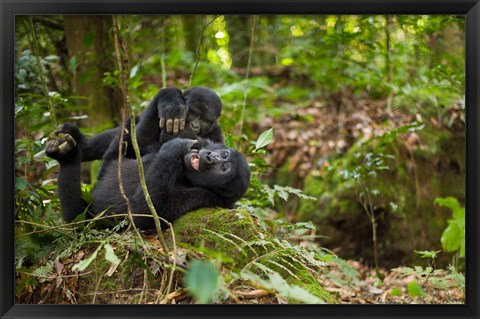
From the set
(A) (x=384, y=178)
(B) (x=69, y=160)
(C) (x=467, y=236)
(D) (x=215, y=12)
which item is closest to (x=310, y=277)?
(C) (x=467, y=236)

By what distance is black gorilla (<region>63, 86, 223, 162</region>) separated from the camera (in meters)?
4.25

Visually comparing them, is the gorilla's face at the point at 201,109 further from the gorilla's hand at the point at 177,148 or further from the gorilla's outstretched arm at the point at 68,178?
the gorilla's outstretched arm at the point at 68,178

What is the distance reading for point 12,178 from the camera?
9.18ft

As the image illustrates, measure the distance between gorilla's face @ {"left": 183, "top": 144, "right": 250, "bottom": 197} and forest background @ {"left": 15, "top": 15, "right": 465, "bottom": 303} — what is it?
17.0 inches

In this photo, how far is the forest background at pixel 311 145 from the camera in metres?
3.52

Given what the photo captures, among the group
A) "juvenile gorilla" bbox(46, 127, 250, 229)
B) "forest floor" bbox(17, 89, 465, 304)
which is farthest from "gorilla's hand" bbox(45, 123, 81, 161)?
"forest floor" bbox(17, 89, 465, 304)

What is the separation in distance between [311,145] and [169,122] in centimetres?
425

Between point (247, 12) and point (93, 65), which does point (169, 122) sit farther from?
point (93, 65)

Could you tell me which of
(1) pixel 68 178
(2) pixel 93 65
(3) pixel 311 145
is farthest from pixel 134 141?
(3) pixel 311 145

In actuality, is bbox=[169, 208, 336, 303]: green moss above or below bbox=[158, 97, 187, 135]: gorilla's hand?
below

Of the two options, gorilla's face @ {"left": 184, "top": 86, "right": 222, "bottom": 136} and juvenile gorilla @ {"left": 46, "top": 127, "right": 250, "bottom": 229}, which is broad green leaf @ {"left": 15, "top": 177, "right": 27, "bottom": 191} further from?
gorilla's face @ {"left": 184, "top": 86, "right": 222, "bottom": 136}

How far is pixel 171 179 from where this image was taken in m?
3.74

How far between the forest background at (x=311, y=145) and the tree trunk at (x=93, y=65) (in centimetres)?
1

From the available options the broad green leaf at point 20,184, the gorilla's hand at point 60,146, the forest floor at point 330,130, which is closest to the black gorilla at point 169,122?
the gorilla's hand at point 60,146
